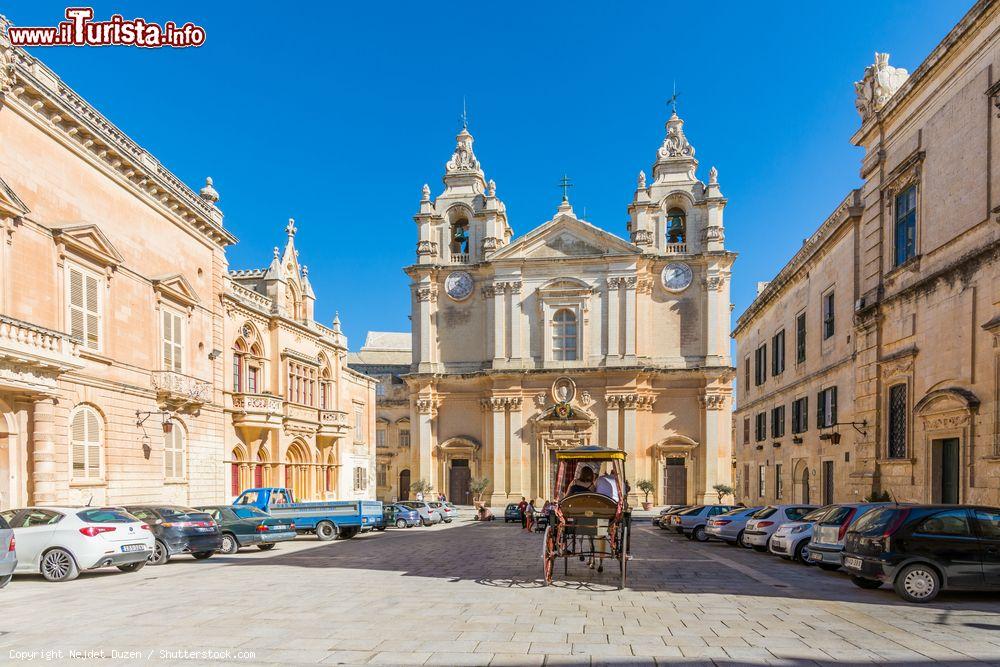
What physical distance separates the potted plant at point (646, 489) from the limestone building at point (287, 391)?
1549 centimetres

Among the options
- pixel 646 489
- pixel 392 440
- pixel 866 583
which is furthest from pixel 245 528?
pixel 392 440

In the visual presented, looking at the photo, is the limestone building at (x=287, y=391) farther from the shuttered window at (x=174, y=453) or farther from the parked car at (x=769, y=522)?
the parked car at (x=769, y=522)

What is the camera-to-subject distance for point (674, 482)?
141 feet

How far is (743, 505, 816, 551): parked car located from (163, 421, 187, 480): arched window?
16.8m

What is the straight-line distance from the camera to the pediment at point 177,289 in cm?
2256

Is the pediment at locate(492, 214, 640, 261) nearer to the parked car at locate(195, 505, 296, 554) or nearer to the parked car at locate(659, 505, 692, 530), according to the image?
the parked car at locate(659, 505, 692, 530)

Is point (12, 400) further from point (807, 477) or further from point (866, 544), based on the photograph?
point (807, 477)

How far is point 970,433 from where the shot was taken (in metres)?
15.0

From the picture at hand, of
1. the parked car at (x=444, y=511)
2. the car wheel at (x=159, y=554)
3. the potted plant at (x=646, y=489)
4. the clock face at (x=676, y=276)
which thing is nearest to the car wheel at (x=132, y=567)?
the car wheel at (x=159, y=554)

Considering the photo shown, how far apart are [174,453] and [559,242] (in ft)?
88.4

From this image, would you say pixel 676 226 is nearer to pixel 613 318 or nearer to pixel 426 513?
pixel 613 318

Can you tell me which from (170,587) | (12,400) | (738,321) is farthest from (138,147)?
(738,321)

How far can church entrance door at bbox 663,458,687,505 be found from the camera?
42750 mm

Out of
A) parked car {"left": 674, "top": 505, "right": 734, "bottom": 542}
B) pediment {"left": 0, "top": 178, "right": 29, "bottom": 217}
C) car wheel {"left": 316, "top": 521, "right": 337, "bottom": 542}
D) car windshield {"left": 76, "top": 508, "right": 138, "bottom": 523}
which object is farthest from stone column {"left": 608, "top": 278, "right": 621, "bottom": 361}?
car windshield {"left": 76, "top": 508, "right": 138, "bottom": 523}
